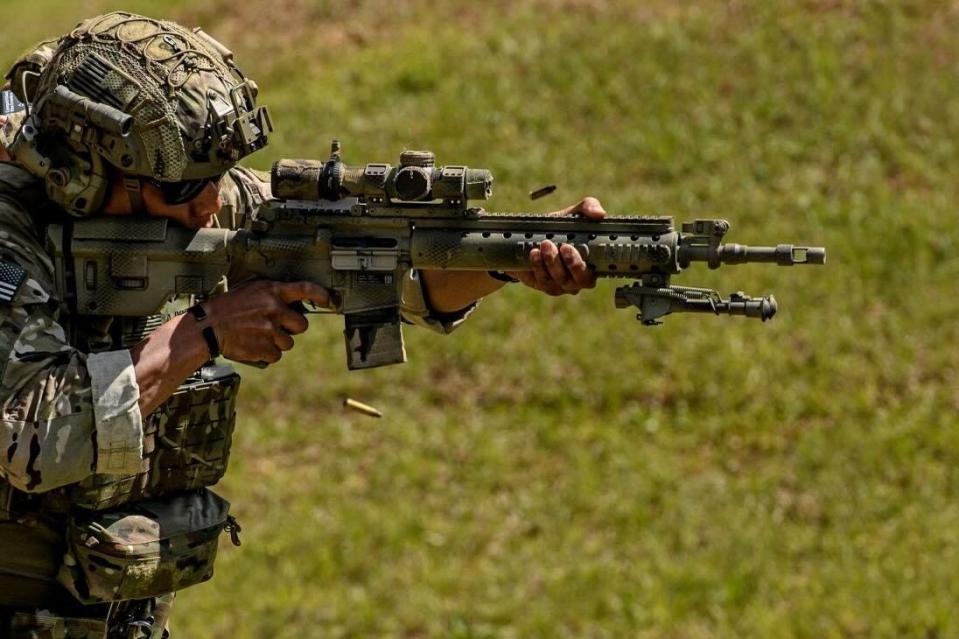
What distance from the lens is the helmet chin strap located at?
5.18 metres

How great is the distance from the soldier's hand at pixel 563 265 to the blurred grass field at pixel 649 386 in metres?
5.38

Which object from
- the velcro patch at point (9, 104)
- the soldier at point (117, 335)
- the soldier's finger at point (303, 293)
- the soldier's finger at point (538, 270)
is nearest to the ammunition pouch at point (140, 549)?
the soldier at point (117, 335)

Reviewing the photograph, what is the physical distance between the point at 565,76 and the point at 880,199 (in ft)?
11.0

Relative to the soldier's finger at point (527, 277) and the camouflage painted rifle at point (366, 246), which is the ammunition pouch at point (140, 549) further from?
the soldier's finger at point (527, 277)

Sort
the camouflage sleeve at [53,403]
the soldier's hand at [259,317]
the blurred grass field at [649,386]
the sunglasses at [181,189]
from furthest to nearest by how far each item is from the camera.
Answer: the blurred grass field at [649,386], the sunglasses at [181,189], the soldier's hand at [259,317], the camouflage sleeve at [53,403]

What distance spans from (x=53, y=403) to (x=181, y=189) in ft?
2.82

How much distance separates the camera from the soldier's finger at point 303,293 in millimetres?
5188

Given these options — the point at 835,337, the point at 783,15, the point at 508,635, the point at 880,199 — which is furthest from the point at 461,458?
the point at 783,15

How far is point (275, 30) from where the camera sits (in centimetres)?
1741

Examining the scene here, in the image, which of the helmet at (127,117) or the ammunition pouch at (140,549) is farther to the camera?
the ammunition pouch at (140,549)

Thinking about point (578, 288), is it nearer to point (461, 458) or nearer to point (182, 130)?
point (182, 130)

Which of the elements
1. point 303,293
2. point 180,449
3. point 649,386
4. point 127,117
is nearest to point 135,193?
point 127,117

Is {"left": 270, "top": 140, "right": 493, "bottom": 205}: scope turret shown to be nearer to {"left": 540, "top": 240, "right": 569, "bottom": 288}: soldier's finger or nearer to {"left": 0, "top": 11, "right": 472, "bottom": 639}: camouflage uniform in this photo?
{"left": 540, "top": 240, "right": 569, "bottom": 288}: soldier's finger

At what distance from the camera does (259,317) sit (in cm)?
512
